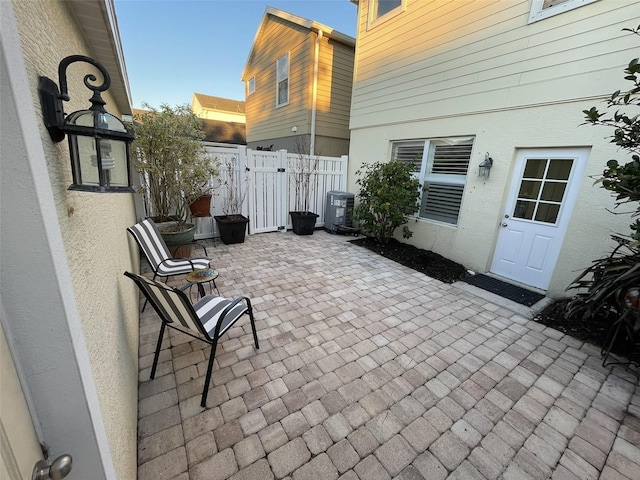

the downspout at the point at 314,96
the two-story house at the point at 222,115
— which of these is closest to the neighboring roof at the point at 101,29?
the downspout at the point at 314,96

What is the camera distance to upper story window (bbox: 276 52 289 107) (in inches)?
339

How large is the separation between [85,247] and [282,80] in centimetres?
956

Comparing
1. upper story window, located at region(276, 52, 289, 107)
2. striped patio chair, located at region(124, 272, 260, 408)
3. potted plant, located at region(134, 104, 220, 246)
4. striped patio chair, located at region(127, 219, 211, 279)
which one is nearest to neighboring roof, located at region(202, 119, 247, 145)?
upper story window, located at region(276, 52, 289, 107)

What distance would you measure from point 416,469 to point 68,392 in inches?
70.8

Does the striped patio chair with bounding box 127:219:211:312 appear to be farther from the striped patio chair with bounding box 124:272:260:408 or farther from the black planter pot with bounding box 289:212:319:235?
the black planter pot with bounding box 289:212:319:235

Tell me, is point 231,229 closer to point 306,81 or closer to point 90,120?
point 90,120

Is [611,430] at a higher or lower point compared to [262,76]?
lower

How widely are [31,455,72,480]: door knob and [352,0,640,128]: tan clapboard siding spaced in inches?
210

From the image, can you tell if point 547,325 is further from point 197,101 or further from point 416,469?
point 197,101

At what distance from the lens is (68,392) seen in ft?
2.49

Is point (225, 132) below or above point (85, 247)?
above

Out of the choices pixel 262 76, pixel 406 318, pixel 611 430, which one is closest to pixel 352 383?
pixel 406 318

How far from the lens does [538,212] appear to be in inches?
154

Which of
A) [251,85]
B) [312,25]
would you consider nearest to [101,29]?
[312,25]
